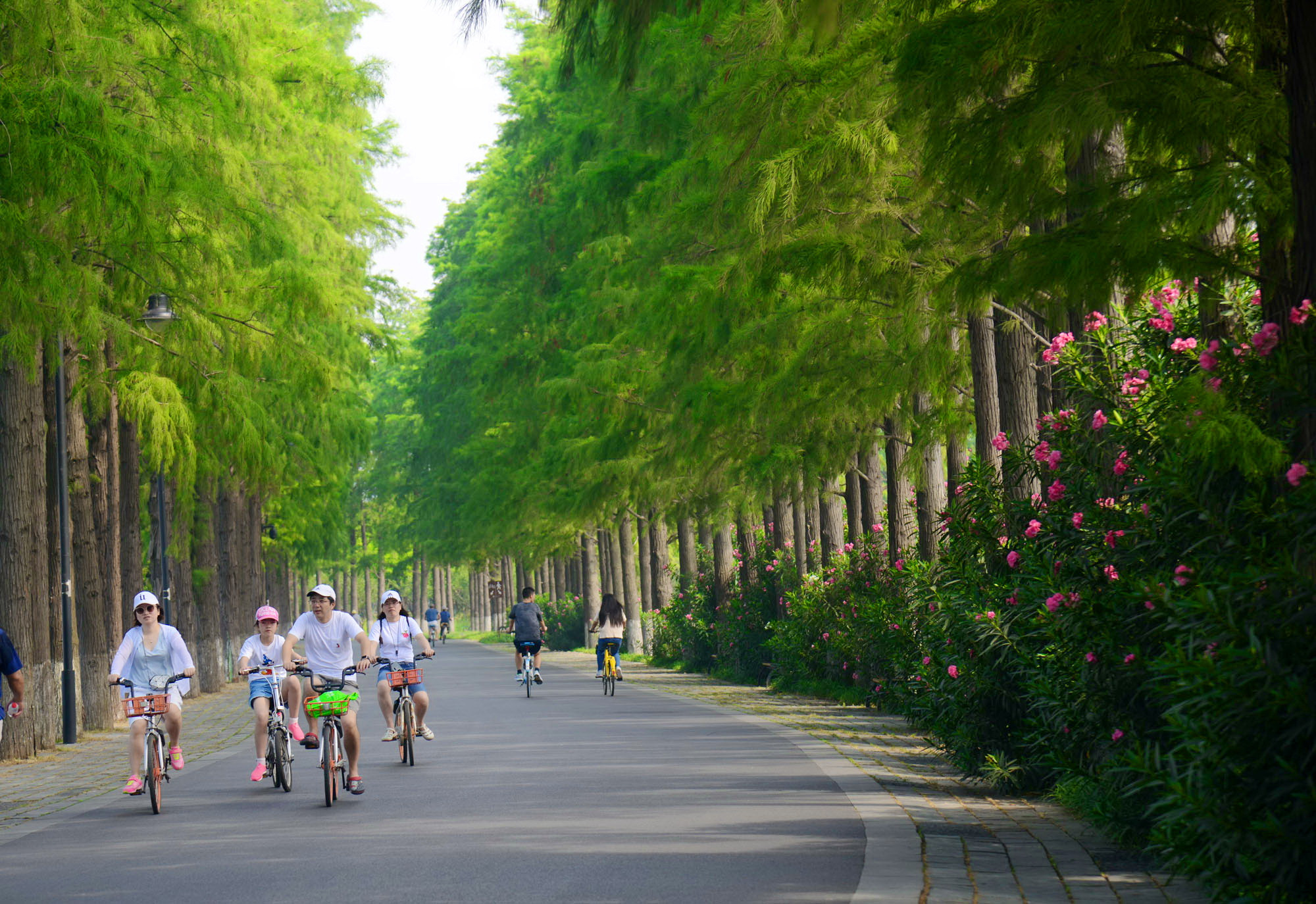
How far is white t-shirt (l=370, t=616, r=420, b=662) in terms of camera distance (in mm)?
17047

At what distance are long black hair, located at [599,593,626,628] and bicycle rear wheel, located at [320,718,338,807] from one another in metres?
16.9

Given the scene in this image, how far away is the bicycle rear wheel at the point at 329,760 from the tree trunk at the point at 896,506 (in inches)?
397

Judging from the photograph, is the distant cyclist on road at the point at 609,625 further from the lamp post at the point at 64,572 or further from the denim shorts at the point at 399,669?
the denim shorts at the point at 399,669

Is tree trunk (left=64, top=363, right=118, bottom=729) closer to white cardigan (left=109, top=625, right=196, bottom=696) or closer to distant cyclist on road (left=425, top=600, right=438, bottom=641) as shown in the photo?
white cardigan (left=109, top=625, right=196, bottom=696)

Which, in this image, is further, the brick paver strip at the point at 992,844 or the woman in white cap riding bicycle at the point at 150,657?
the woman in white cap riding bicycle at the point at 150,657

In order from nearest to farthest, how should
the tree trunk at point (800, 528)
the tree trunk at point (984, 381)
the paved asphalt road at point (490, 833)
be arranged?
the paved asphalt road at point (490, 833)
the tree trunk at point (984, 381)
the tree trunk at point (800, 528)

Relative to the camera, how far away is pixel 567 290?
35.9 meters

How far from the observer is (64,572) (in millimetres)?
20141

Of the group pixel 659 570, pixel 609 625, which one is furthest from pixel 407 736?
pixel 659 570

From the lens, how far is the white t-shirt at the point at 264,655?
14898 mm

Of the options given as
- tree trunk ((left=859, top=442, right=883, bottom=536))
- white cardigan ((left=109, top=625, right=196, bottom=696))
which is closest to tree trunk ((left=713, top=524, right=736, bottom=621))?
tree trunk ((left=859, top=442, right=883, bottom=536))

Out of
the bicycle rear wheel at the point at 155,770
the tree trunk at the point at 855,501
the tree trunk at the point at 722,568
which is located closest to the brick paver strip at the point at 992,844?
the bicycle rear wheel at the point at 155,770

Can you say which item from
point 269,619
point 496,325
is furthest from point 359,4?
point 269,619

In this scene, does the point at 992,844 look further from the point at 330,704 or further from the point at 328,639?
the point at 328,639
